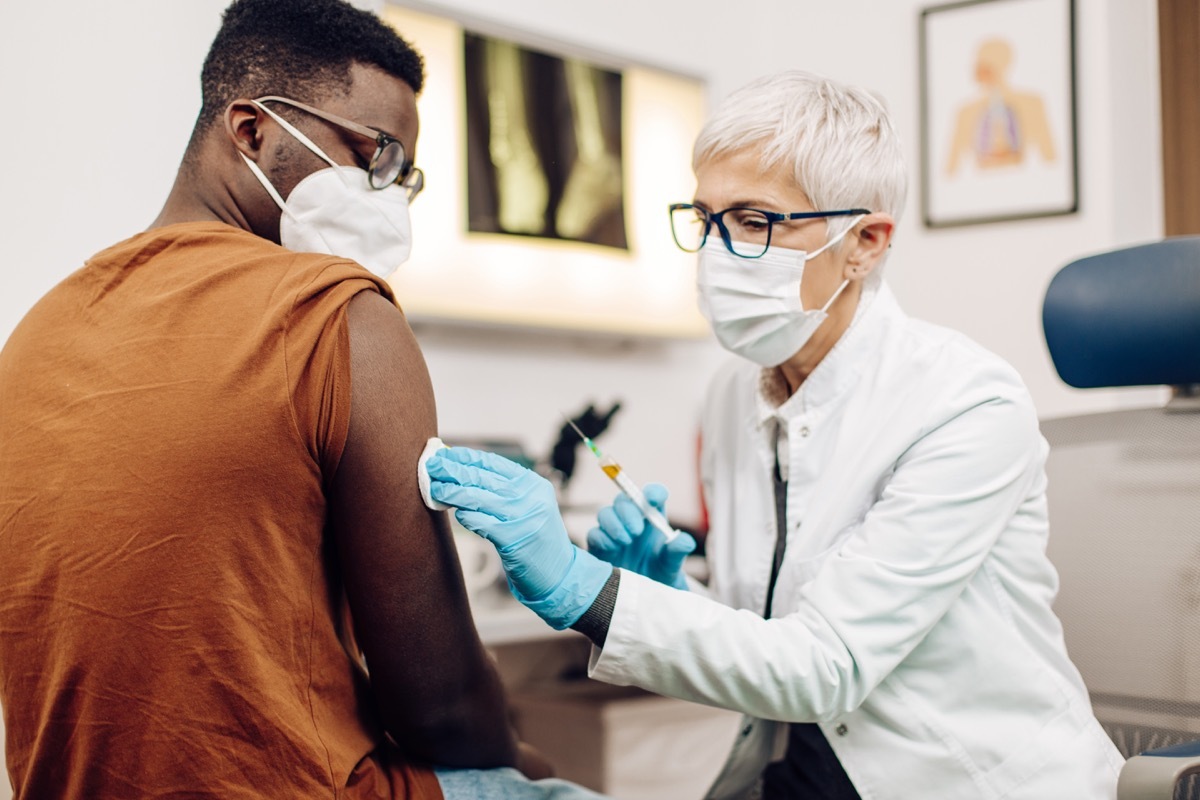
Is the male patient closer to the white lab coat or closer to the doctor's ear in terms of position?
the white lab coat

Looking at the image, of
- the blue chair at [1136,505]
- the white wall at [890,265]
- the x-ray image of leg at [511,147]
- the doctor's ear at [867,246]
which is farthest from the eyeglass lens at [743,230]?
the x-ray image of leg at [511,147]

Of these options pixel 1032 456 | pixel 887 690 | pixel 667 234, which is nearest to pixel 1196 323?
pixel 1032 456

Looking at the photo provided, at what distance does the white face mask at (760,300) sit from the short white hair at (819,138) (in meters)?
0.06

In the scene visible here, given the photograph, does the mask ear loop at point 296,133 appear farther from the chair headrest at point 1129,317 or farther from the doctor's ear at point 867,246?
the chair headrest at point 1129,317

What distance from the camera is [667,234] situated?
2770 millimetres

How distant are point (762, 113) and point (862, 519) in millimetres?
479

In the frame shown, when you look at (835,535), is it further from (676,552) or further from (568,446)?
(568,446)

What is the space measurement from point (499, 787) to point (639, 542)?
0.36 metres

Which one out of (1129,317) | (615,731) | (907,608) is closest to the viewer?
(907,608)

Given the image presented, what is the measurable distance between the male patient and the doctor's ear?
59 centimetres

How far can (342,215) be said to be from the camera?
114cm

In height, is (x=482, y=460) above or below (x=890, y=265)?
below

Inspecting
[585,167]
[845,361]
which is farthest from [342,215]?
[585,167]

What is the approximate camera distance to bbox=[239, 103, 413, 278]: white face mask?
3.61ft
